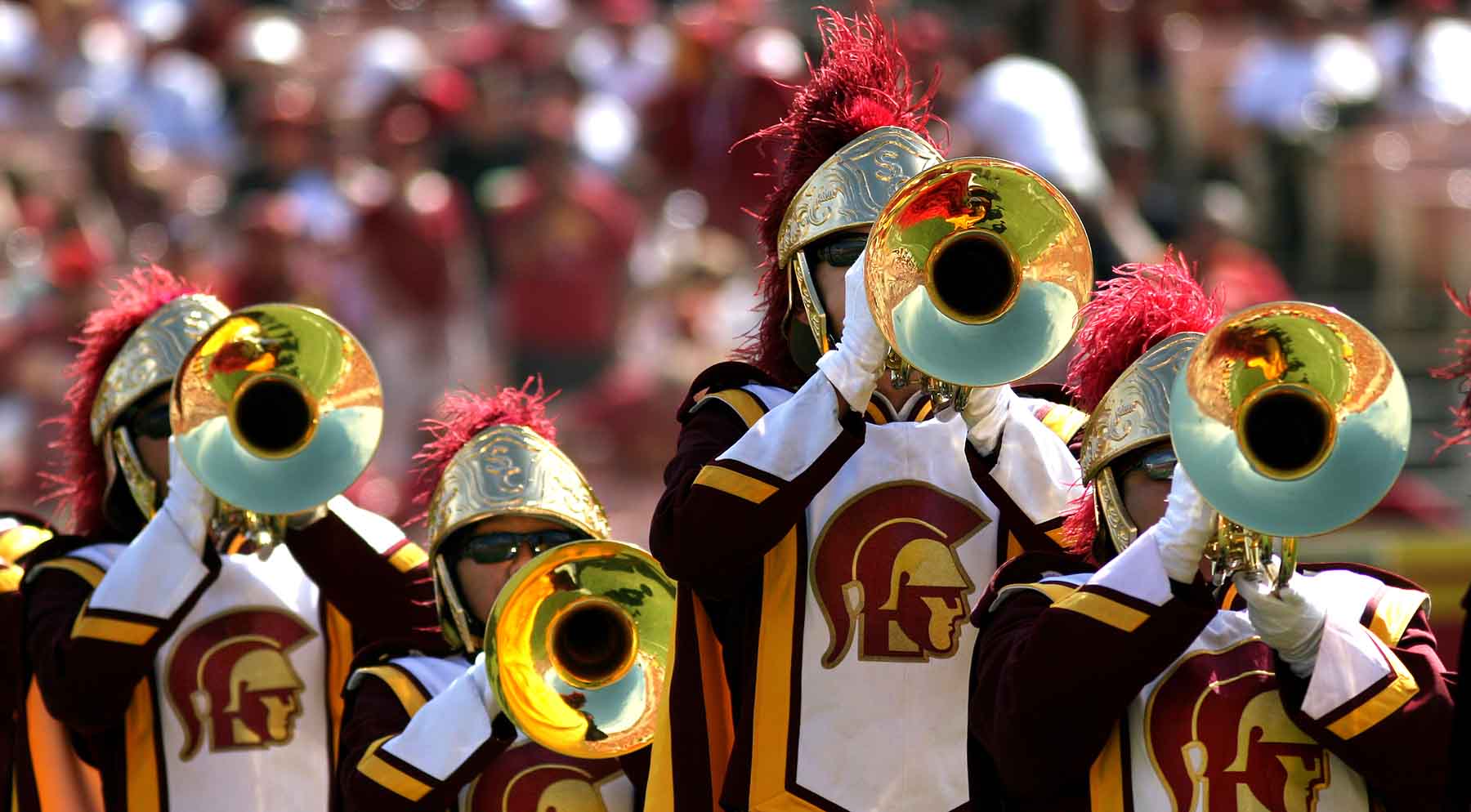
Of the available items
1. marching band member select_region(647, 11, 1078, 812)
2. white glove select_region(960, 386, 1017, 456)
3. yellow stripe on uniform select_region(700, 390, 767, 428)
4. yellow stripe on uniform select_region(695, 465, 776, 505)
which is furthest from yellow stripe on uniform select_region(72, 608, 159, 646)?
white glove select_region(960, 386, 1017, 456)

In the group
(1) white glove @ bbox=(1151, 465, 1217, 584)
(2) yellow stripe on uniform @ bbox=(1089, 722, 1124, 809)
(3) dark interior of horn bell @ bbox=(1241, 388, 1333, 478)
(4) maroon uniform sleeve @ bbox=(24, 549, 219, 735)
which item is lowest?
(2) yellow stripe on uniform @ bbox=(1089, 722, 1124, 809)

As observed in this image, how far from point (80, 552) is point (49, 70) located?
27.3 ft

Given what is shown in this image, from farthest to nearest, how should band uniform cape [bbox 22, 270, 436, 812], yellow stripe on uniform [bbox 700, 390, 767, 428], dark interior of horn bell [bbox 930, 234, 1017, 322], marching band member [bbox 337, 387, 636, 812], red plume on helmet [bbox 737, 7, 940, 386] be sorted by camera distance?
band uniform cape [bbox 22, 270, 436, 812]
marching band member [bbox 337, 387, 636, 812]
red plume on helmet [bbox 737, 7, 940, 386]
yellow stripe on uniform [bbox 700, 390, 767, 428]
dark interior of horn bell [bbox 930, 234, 1017, 322]

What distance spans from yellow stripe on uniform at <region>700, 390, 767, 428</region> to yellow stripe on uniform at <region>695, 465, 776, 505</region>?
235 mm

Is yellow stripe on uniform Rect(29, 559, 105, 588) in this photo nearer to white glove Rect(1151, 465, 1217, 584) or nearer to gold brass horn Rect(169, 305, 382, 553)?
gold brass horn Rect(169, 305, 382, 553)

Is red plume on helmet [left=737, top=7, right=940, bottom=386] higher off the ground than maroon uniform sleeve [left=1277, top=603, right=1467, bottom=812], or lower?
higher

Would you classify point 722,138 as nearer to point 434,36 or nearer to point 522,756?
point 434,36

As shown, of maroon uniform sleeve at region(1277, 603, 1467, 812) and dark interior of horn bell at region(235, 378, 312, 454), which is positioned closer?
maroon uniform sleeve at region(1277, 603, 1467, 812)

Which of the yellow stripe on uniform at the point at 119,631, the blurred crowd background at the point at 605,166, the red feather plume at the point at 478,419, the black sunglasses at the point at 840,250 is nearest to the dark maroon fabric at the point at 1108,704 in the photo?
the black sunglasses at the point at 840,250

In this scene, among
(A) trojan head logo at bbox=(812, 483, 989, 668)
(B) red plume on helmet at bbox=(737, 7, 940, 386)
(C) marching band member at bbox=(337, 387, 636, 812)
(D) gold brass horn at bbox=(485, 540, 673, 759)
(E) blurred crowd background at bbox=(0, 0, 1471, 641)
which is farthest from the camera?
(E) blurred crowd background at bbox=(0, 0, 1471, 641)

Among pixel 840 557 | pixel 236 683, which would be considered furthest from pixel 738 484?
pixel 236 683

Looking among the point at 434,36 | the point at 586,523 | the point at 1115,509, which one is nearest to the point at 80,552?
the point at 586,523

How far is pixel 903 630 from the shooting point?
3998mm

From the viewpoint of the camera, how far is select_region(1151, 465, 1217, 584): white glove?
3.42 meters
